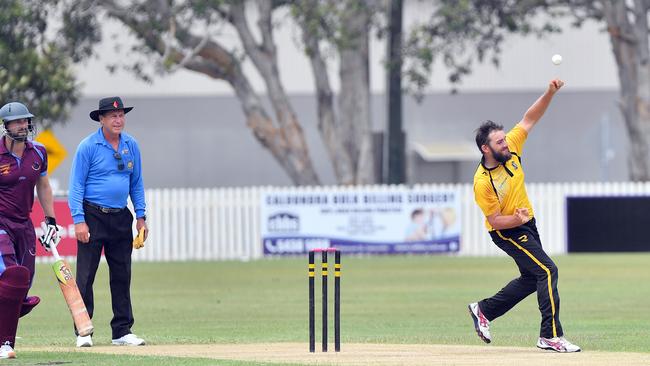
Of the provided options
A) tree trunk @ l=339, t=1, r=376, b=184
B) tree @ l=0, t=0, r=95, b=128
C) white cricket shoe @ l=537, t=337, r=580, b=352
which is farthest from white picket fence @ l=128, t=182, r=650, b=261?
white cricket shoe @ l=537, t=337, r=580, b=352

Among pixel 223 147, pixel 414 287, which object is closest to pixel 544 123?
pixel 223 147

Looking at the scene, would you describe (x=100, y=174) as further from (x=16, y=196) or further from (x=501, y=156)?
(x=501, y=156)

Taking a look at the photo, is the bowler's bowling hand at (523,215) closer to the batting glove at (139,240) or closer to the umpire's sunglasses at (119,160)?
the batting glove at (139,240)

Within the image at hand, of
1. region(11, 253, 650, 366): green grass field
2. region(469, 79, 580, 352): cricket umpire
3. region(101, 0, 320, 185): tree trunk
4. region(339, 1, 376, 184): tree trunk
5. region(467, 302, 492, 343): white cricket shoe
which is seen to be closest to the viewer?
region(469, 79, 580, 352): cricket umpire

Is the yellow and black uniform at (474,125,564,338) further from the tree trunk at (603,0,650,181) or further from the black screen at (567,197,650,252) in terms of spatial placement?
the tree trunk at (603,0,650,181)

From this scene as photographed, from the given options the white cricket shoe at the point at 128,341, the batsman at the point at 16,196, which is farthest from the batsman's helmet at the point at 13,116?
the white cricket shoe at the point at 128,341

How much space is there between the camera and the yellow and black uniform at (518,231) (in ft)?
40.6

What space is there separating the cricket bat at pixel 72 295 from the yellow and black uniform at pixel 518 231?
3.41m

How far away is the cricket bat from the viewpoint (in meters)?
12.7

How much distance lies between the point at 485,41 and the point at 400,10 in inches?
134

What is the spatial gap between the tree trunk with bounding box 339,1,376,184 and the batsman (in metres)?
22.8

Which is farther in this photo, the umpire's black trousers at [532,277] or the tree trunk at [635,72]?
the tree trunk at [635,72]

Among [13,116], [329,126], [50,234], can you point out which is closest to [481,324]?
[50,234]

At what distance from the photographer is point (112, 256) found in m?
13.3
